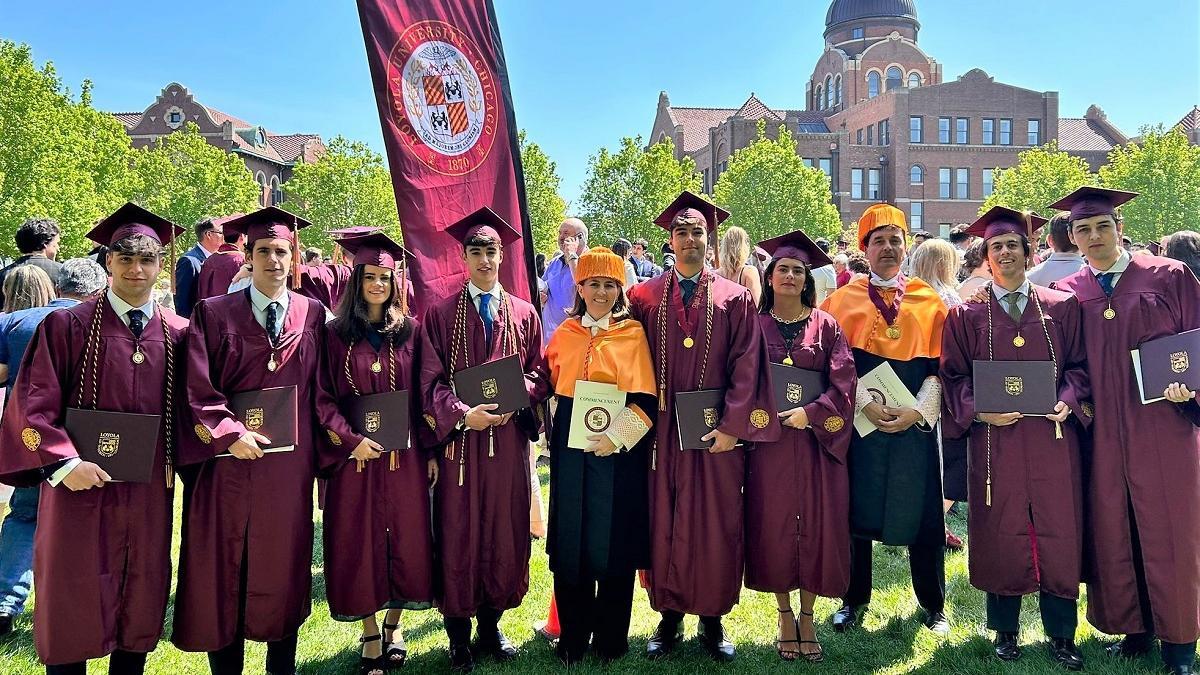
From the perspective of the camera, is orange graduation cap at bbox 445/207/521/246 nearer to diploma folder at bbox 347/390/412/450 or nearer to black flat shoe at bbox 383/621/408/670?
diploma folder at bbox 347/390/412/450

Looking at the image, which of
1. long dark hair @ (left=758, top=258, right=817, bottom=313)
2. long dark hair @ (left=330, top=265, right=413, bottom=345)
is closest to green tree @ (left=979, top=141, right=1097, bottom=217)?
long dark hair @ (left=758, top=258, right=817, bottom=313)

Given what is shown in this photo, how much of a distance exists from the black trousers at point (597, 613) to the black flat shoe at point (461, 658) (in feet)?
1.68

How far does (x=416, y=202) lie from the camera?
15.0ft

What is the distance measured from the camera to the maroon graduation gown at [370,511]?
167 inches

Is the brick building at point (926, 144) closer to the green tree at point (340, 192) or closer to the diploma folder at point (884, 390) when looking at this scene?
the green tree at point (340, 192)

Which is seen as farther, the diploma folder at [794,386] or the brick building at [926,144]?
the brick building at [926,144]

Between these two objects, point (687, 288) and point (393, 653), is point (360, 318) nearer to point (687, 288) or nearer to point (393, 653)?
point (687, 288)

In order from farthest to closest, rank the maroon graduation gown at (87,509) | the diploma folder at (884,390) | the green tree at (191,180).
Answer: the green tree at (191,180), the diploma folder at (884,390), the maroon graduation gown at (87,509)

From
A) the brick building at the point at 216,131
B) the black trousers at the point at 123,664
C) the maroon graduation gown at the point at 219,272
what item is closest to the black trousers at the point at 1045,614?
the black trousers at the point at 123,664

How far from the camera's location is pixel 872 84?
58.4m

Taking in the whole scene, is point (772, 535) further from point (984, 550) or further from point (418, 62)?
point (418, 62)

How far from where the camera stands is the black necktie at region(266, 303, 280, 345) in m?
4.03

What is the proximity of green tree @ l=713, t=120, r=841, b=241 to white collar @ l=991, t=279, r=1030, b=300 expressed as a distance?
36942 millimetres

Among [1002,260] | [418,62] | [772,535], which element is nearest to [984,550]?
[772,535]
